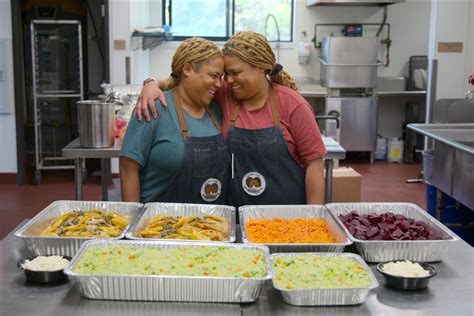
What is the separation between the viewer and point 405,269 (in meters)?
1.68

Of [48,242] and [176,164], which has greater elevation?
[176,164]

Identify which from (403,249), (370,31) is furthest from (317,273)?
(370,31)

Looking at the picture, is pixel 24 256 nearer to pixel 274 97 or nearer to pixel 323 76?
pixel 274 97

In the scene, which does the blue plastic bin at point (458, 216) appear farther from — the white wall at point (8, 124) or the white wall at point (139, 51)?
the white wall at point (8, 124)

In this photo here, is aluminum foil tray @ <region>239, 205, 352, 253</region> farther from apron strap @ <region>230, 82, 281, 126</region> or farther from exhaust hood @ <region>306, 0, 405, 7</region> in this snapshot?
exhaust hood @ <region>306, 0, 405, 7</region>

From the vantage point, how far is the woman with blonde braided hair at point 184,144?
2.32m

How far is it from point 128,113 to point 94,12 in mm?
3123

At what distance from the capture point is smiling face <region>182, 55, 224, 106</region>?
232 cm

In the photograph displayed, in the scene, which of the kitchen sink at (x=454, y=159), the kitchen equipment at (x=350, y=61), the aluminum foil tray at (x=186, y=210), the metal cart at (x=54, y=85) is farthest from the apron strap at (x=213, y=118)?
the kitchen equipment at (x=350, y=61)

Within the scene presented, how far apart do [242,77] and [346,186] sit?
216 cm

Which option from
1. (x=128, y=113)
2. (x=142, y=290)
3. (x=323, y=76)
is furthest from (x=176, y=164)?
(x=323, y=76)

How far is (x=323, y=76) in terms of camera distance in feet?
24.7

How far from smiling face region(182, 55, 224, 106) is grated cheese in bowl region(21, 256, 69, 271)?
89cm

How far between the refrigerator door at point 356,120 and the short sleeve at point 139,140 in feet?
16.9
